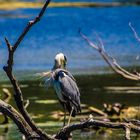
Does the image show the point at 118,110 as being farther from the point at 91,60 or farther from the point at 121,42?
the point at 121,42

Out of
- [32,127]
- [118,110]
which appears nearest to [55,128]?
[118,110]

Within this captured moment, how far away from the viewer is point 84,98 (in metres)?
22.1

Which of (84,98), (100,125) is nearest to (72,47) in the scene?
(84,98)

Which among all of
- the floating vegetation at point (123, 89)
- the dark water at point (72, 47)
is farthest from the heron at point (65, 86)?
the dark water at point (72, 47)

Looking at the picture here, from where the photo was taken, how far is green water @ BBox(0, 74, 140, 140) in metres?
16.0

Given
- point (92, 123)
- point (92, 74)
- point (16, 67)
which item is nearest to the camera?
point (92, 123)

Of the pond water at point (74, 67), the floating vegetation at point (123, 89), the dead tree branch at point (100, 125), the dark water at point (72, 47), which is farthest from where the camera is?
the dark water at point (72, 47)

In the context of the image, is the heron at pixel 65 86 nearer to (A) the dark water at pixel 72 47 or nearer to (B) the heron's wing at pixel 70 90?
(B) the heron's wing at pixel 70 90

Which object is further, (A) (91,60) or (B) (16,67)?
(A) (91,60)

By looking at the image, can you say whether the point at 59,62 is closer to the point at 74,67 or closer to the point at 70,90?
the point at 70,90

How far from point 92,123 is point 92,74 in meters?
21.7

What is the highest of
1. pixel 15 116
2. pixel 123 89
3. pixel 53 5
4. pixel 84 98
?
pixel 15 116

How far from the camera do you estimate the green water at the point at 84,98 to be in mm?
16016

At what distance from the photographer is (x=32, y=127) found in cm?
781
